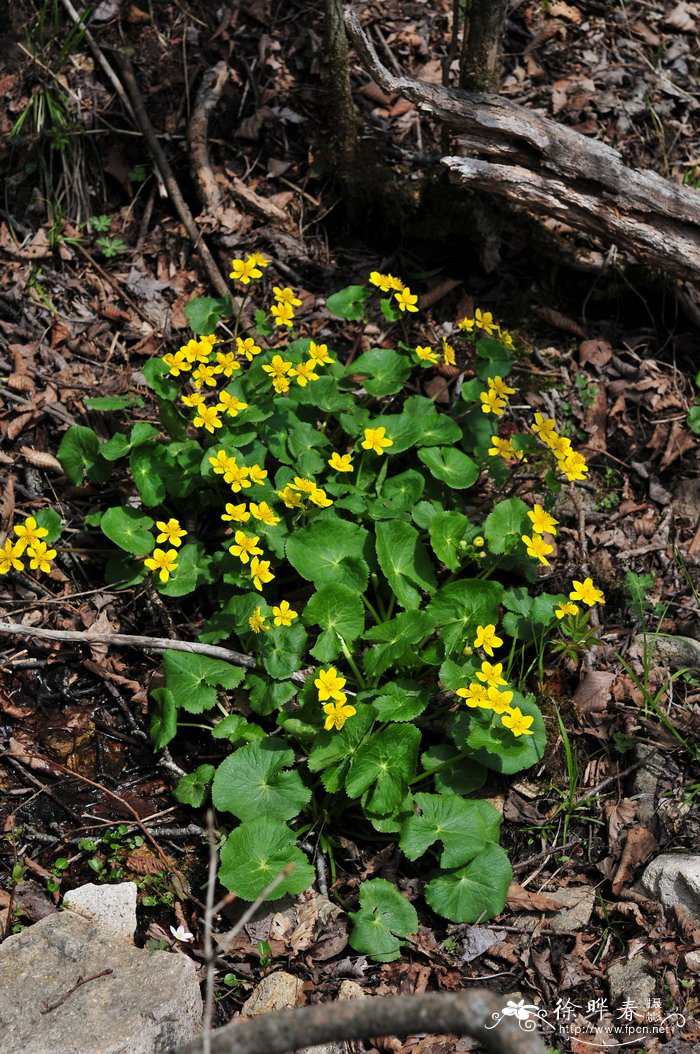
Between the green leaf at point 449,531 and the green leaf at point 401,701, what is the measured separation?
Answer: 52 cm

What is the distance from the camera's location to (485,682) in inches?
117

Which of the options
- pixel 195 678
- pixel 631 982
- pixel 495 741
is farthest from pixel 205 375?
pixel 631 982

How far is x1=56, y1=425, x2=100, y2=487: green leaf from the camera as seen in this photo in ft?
11.5

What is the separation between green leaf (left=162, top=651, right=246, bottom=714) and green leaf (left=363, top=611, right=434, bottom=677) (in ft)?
1.64

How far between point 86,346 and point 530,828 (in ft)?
10.1

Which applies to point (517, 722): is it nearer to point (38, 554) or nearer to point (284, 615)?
point (284, 615)

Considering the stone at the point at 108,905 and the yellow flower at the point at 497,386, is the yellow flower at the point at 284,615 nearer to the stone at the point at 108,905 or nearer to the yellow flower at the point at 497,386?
the stone at the point at 108,905

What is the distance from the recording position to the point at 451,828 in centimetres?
289

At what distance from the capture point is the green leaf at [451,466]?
3523mm

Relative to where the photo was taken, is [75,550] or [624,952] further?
[75,550]

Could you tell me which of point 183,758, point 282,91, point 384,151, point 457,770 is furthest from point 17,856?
point 282,91

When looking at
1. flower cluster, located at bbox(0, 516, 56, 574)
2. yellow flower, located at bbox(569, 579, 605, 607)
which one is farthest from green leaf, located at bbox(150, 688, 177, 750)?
yellow flower, located at bbox(569, 579, 605, 607)

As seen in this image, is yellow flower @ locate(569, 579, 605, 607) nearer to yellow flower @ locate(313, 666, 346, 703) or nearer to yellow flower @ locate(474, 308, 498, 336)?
yellow flower @ locate(313, 666, 346, 703)

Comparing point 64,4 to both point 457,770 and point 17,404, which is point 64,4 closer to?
point 17,404
